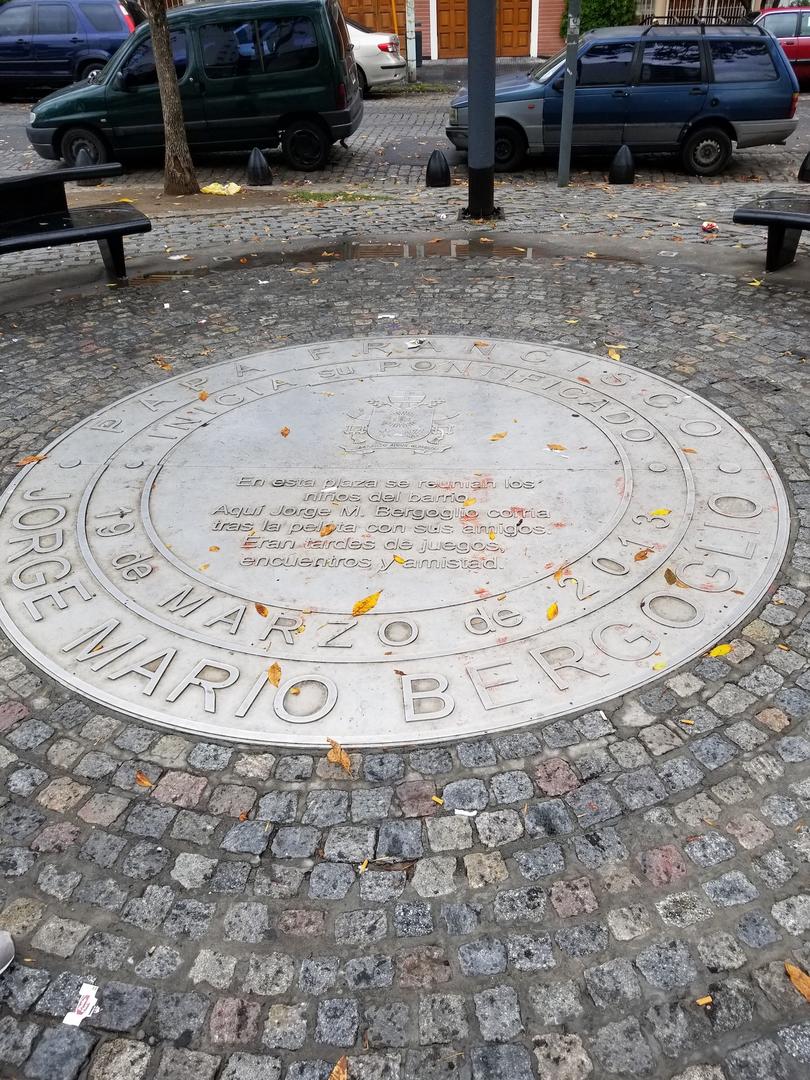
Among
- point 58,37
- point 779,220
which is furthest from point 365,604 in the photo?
point 58,37

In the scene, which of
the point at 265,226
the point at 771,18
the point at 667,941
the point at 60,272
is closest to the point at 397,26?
the point at 771,18

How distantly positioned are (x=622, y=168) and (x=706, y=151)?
1.51 meters

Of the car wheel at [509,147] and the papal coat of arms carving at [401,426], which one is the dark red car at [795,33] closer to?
the car wheel at [509,147]

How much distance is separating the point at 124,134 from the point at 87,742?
11.6m

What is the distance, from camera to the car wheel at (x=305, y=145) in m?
12.3

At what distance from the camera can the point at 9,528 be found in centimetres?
425

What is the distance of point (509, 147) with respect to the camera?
11938 mm

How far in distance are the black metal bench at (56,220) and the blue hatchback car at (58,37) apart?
1204 centimetres

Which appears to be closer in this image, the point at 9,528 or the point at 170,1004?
the point at 170,1004

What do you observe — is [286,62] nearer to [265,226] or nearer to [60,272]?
[265,226]

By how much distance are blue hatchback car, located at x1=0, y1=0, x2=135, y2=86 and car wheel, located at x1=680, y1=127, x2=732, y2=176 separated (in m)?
12.4

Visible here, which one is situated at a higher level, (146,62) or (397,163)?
(146,62)

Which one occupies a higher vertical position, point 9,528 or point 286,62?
point 286,62

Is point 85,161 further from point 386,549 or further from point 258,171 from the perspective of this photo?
point 386,549
